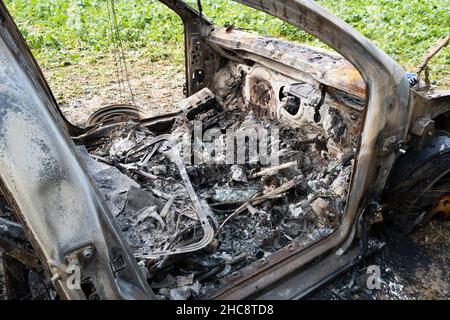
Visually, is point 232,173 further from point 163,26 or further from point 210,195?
point 163,26

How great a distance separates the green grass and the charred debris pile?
3.74m

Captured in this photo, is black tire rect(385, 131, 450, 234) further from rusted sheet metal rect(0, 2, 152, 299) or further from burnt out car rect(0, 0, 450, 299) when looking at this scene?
rusted sheet metal rect(0, 2, 152, 299)

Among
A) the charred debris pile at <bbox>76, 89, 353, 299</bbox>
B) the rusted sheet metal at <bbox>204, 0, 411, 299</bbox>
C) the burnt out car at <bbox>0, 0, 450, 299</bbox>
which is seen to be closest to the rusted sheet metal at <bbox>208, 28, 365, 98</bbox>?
the burnt out car at <bbox>0, 0, 450, 299</bbox>

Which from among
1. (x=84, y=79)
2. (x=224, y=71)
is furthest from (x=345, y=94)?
(x=84, y=79)

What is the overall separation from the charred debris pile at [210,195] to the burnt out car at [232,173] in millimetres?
11

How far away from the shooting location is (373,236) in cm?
274

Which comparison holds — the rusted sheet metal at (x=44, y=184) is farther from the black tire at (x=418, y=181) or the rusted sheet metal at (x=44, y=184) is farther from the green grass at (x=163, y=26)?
the green grass at (x=163, y=26)

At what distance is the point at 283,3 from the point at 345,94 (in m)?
1.09

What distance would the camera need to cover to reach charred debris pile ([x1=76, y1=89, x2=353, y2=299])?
8.34 ft

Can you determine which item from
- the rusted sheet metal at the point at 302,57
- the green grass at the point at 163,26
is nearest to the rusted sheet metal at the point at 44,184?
the rusted sheet metal at the point at 302,57

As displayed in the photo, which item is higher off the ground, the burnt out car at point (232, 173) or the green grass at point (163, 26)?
the burnt out car at point (232, 173)

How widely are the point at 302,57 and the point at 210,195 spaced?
54.7 inches

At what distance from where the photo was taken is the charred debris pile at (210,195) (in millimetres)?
2543

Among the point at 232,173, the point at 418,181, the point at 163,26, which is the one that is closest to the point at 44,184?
the point at 232,173
